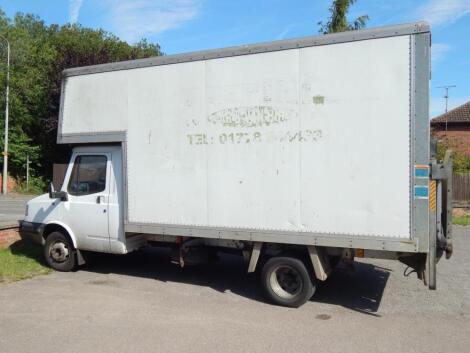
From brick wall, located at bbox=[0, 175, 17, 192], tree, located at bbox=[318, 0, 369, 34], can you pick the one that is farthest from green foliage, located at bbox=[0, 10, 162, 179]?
tree, located at bbox=[318, 0, 369, 34]

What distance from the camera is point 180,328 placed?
219 inches

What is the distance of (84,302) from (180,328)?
177cm

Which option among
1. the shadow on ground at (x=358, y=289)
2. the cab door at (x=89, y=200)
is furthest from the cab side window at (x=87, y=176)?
the shadow on ground at (x=358, y=289)

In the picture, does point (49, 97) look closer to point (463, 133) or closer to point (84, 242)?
point (84, 242)

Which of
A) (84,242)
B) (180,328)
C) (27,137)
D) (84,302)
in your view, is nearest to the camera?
(180,328)

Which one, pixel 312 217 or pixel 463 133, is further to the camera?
pixel 463 133

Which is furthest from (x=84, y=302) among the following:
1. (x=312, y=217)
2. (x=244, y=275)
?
(x=312, y=217)

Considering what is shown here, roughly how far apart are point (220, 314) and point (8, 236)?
5.73 metres

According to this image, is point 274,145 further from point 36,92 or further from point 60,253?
point 36,92

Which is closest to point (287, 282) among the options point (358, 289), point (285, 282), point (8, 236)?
point (285, 282)

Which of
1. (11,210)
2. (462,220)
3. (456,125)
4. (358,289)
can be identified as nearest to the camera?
(358,289)

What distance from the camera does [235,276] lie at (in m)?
8.20

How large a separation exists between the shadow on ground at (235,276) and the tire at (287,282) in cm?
38

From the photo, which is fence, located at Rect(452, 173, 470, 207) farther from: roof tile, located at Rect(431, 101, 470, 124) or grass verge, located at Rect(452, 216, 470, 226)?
roof tile, located at Rect(431, 101, 470, 124)
